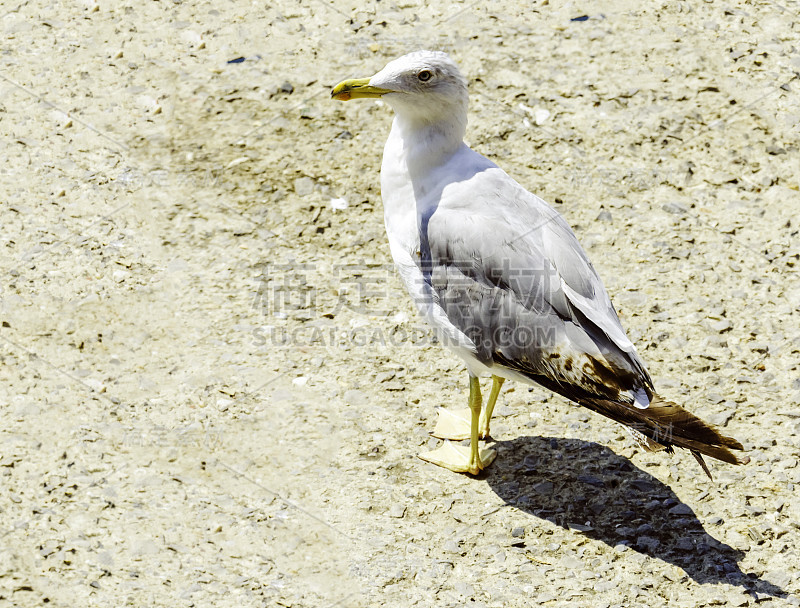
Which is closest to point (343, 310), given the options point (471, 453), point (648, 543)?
point (471, 453)

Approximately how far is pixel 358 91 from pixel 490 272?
48.7 inches

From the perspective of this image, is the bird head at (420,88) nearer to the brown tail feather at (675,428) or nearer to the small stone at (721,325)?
the brown tail feather at (675,428)

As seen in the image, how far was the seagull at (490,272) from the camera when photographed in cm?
447

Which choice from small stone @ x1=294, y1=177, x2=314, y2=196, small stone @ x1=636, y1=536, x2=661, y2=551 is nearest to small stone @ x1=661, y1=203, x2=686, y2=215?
small stone @ x1=294, y1=177, x2=314, y2=196

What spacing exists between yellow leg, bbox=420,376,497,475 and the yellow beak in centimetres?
168

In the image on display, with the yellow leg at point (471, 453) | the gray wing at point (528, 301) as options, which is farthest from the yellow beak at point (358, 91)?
the yellow leg at point (471, 453)

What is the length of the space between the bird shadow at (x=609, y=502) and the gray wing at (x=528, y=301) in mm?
755

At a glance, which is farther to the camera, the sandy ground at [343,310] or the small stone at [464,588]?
the sandy ground at [343,310]

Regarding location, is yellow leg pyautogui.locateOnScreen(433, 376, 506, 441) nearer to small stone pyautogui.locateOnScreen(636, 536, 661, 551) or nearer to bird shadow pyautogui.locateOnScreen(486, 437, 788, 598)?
bird shadow pyautogui.locateOnScreen(486, 437, 788, 598)

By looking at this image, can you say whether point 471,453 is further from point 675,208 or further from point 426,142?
point 675,208

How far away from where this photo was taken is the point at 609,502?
495 centimetres

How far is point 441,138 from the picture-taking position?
4.94 metres

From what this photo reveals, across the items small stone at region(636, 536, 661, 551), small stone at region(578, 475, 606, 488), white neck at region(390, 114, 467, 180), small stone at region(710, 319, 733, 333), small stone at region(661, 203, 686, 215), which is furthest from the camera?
small stone at region(661, 203, 686, 215)

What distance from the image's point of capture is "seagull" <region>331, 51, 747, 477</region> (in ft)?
14.7
